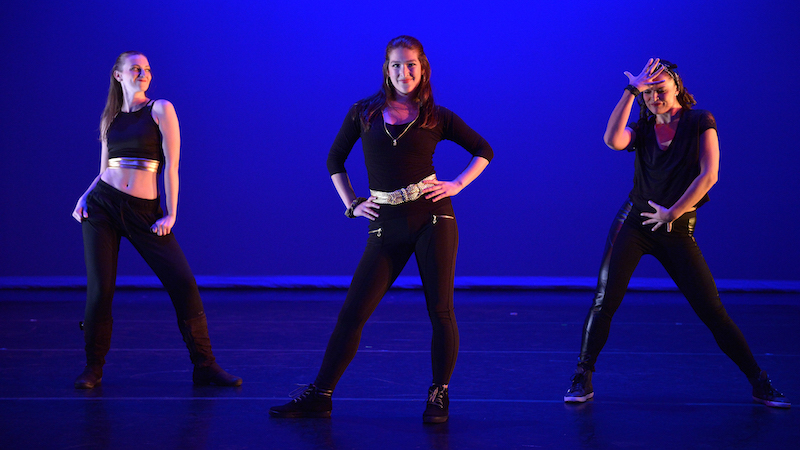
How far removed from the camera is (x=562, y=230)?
6574 millimetres

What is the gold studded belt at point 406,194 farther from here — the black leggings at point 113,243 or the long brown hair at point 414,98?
the black leggings at point 113,243

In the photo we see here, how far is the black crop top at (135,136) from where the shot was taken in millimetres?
2963

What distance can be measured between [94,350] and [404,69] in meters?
1.73

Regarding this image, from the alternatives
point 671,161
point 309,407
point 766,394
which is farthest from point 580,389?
point 309,407

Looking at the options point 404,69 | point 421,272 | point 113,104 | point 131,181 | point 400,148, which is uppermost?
point 404,69

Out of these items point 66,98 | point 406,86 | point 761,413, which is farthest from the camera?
point 66,98

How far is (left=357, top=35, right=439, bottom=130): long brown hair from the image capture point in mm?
2508

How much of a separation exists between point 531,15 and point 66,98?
4084mm

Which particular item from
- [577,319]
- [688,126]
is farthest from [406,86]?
[577,319]

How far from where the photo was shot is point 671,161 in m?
2.76

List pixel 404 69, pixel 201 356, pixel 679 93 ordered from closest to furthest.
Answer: pixel 404 69 < pixel 679 93 < pixel 201 356

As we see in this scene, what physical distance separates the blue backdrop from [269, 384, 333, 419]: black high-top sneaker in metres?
3.99

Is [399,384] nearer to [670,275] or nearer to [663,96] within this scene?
[670,275]

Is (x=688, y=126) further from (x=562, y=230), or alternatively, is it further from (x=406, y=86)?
(x=562, y=230)
